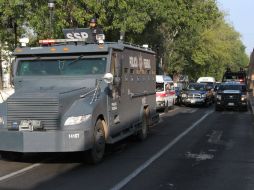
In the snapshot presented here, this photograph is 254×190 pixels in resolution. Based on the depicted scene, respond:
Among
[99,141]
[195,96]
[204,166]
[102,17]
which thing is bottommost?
[204,166]

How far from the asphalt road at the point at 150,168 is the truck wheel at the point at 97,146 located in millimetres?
Answer: 179

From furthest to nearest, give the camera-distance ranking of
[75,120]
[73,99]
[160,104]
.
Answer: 1. [160,104]
2. [73,99]
3. [75,120]

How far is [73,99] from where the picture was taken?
1111cm

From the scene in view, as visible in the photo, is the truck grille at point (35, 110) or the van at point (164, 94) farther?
the van at point (164, 94)

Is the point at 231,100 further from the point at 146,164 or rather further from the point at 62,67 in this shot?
the point at 146,164

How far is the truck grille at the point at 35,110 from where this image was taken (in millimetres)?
10695

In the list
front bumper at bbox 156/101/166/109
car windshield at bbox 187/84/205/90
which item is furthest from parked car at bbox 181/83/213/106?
front bumper at bbox 156/101/166/109

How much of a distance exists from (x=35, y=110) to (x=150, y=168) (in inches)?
100

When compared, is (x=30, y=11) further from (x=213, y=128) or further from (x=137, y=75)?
(x=137, y=75)

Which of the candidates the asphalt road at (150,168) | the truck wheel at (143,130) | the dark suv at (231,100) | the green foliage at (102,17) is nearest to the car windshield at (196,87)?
the green foliage at (102,17)

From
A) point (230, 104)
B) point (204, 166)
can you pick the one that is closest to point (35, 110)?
point (204, 166)

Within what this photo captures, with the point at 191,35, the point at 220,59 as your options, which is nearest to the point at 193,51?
the point at 191,35

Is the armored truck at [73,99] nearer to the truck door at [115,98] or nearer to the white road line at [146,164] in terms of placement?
the truck door at [115,98]

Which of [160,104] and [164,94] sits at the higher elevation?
[164,94]
